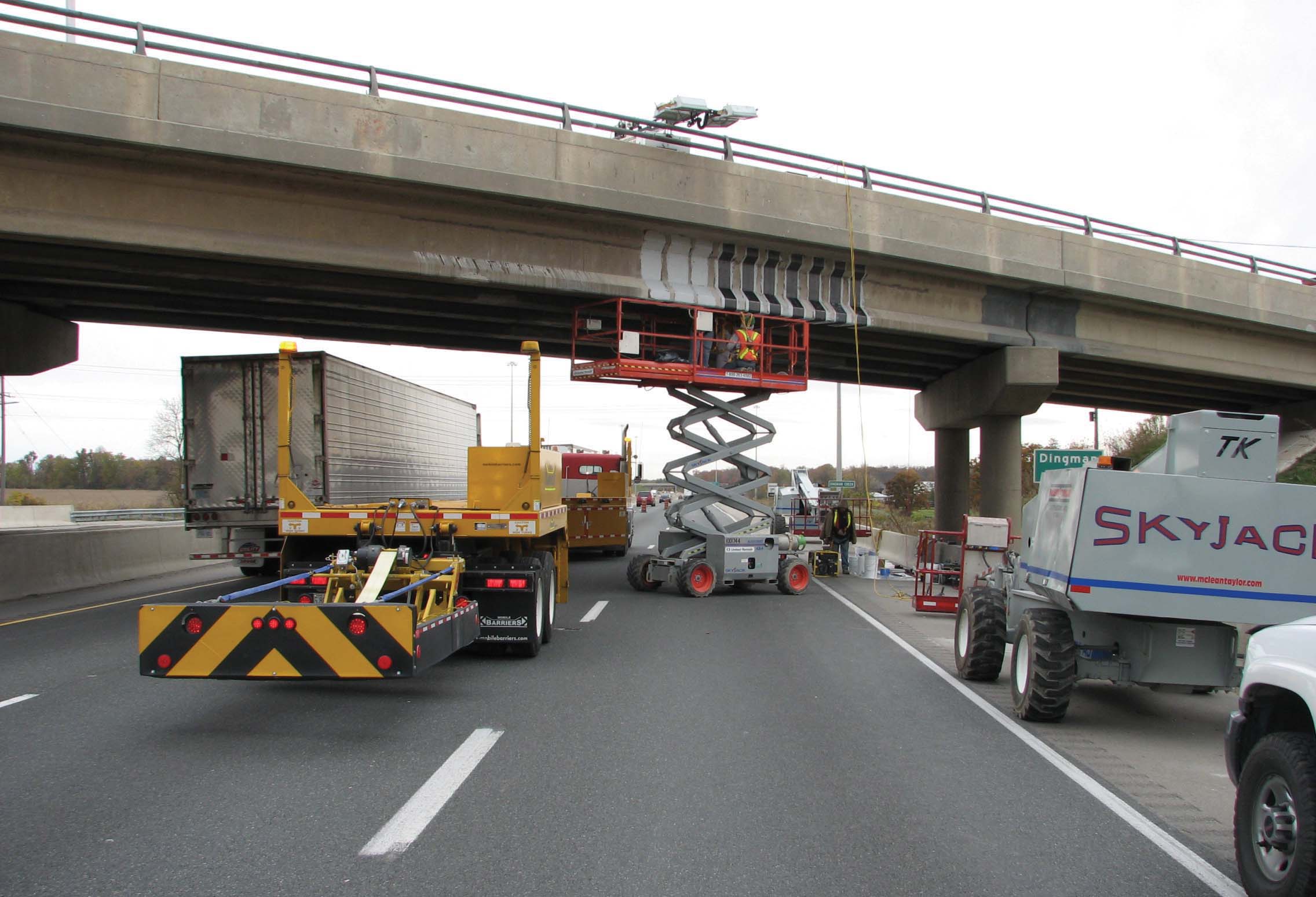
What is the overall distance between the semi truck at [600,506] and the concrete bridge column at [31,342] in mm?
10864

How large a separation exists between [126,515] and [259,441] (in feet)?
89.0

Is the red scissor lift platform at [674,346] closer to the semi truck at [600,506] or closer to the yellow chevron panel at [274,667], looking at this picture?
the semi truck at [600,506]

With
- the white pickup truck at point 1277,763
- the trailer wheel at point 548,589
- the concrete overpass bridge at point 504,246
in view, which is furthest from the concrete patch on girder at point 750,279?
the white pickup truck at point 1277,763

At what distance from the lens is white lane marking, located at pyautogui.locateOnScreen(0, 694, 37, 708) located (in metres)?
7.96

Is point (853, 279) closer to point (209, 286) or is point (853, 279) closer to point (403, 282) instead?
point (403, 282)

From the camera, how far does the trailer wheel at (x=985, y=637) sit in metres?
9.70

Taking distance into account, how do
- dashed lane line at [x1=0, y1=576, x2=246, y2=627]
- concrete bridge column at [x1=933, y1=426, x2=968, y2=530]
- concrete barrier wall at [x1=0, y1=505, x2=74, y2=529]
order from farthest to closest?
concrete barrier wall at [x1=0, y1=505, x2=74, y2=529] < concrete bridge column at [x1=933, y1=426, x2=968, y2=530] < dashed lane line at [x1=0, y1=576, x2=246, y2=627]

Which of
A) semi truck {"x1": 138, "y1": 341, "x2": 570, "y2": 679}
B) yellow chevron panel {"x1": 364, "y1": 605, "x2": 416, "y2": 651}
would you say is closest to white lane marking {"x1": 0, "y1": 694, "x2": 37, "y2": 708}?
semi truck {"x1": 138, "y1": 341, "x2": 570, "y2": 679}

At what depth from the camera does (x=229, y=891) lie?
4.23 meters

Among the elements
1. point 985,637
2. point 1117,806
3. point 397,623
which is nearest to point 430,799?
point 397,623

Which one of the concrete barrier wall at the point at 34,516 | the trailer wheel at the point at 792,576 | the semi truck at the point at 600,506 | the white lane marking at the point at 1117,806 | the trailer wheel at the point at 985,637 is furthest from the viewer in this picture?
the concrete barrier wall at the point at 34,516

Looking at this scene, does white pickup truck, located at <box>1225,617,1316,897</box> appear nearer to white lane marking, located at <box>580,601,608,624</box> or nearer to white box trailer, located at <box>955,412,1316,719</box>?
white box trailer, located at <box>955,412,1316,719</box>

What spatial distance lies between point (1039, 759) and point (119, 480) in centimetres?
8665

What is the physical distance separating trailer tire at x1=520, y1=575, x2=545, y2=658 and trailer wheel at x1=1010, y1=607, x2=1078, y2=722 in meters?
4.89
